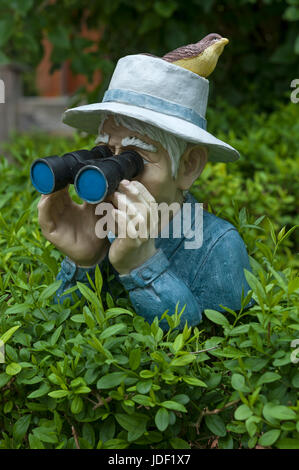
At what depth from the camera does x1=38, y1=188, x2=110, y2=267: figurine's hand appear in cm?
149

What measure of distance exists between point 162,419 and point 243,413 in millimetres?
171

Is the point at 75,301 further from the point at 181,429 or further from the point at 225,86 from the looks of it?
the point at 225,86

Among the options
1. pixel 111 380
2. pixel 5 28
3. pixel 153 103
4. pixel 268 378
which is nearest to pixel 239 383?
pixel 268 378

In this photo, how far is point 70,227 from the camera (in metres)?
1.53

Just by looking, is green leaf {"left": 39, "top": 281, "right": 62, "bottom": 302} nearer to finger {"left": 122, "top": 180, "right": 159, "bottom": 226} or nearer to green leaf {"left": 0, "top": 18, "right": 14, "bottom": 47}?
finger {"left": 122, "top": 180, "right": 159, "bottom": 226}

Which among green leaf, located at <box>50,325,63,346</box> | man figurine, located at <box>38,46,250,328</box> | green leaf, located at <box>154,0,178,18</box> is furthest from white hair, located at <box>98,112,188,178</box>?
green leaf, located at <box>154,0,178,18</box>

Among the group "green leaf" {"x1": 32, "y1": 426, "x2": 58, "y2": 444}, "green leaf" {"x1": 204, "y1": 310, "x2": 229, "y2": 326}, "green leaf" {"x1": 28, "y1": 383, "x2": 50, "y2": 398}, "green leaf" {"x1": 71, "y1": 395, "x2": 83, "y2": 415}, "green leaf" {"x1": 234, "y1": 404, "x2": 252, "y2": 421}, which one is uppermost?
"green leaf" {"x1": 204, "y1": 310, "x2": 229, "y2": 326}

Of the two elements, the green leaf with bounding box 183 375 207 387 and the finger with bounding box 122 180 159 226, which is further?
the finger with bounding box 122 180 159 226

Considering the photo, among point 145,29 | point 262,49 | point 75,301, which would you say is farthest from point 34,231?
point 262,49

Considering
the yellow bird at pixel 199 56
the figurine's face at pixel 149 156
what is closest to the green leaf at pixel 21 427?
the figurine's face at pixel 149 156

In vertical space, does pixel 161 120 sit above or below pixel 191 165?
above

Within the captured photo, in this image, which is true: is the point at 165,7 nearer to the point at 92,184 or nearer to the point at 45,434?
the point at 92,184

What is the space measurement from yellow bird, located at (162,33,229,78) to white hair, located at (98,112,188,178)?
218 millimetres

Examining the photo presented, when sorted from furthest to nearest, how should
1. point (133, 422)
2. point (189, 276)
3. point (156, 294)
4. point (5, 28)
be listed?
point (5, 28), point (189, 276), point (156, 294), point (133, 422)
